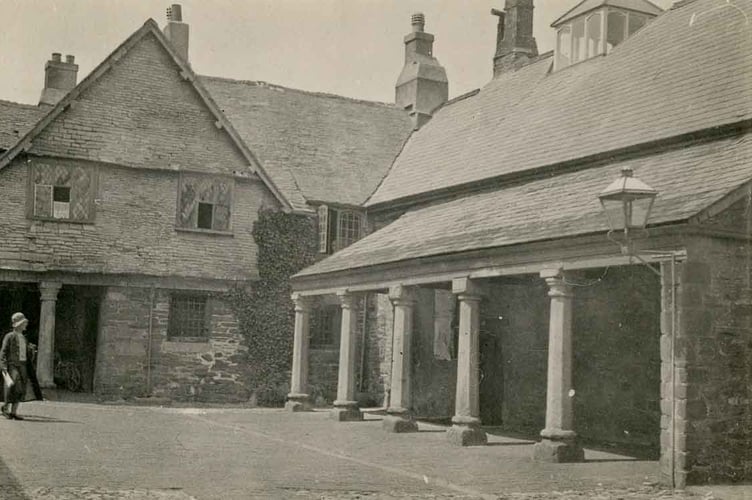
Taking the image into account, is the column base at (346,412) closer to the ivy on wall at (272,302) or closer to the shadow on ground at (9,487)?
the ivy on wall at (272,302)

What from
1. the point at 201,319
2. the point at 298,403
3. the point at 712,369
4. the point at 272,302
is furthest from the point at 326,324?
the point at 712,369

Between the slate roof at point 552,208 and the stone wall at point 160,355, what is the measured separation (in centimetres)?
356

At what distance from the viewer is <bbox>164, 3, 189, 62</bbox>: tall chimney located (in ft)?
89.2

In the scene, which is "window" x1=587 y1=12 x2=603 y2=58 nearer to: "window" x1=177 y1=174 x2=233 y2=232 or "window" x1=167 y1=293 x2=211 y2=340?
"window" x1=177 y1=174 x2=233 y2=232

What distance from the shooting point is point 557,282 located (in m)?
13.8

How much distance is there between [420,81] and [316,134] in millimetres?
4163

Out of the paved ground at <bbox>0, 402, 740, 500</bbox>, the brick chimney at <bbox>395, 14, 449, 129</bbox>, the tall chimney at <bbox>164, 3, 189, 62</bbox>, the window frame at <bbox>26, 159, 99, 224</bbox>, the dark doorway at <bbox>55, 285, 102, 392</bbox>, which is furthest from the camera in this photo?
the brick chimney at <bbox>395, 14, 449, 129</bbox>

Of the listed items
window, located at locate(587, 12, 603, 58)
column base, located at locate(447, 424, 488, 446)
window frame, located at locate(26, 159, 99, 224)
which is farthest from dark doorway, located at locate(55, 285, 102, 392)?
window, located at locate(587, 12, 603, 58)

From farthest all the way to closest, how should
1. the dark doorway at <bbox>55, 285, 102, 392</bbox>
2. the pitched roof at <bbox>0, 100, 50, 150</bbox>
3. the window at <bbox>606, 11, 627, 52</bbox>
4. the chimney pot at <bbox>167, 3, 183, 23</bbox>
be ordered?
the chimney pot at <bbox>167, 3, 183, 23</bbox>
the dark doorway at <bbox>55, 285, 102, 392</bbox>
the pitched roof at <bbox>0, 100, 50, 150</bbox>
the window at <bbox>606, 11, 627, 52</bbox>

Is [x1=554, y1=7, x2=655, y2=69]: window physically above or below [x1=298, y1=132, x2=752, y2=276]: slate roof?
above

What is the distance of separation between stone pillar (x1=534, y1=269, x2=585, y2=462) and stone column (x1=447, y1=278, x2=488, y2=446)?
1989 mm

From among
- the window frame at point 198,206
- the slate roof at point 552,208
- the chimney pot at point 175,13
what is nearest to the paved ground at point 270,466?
the slate roof at point 552,208

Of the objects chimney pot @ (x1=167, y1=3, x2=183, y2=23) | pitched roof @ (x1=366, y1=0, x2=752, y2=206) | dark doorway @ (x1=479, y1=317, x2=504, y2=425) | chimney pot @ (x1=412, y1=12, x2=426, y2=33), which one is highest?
chimney pot @ (x1=412, y1=12, x2=426, y2=33)

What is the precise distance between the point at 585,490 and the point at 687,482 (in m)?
1.43
